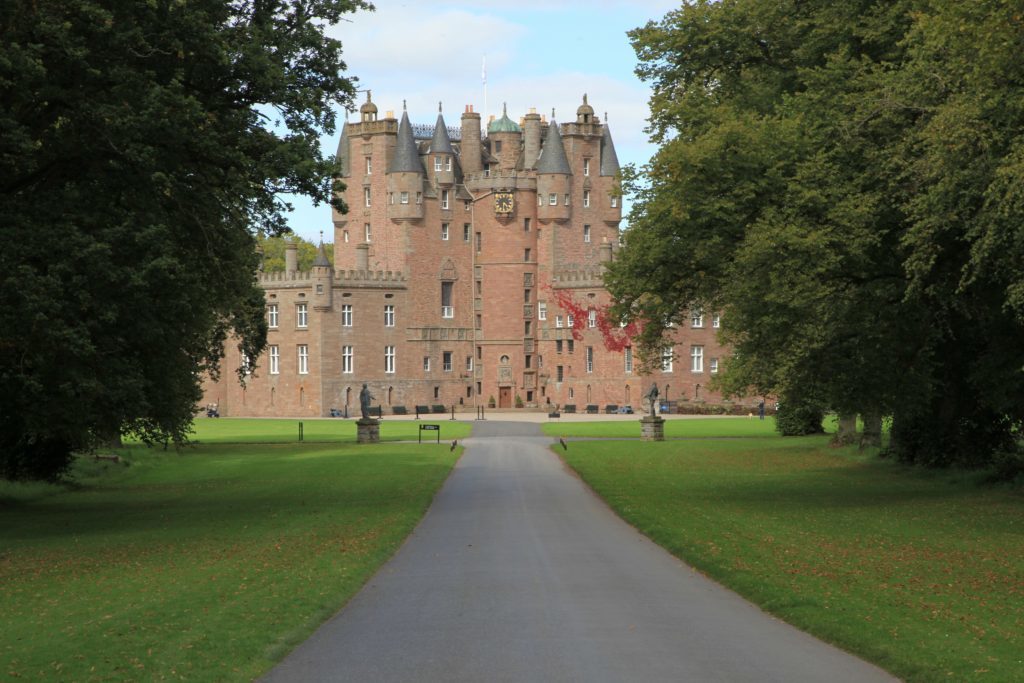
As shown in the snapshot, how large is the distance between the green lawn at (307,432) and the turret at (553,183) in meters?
28.9

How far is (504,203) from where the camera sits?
108625 mm

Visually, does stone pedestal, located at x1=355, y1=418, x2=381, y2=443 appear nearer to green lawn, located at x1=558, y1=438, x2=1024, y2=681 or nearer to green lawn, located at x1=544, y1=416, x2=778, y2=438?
green lawn, located at x1=544, y1=416, x2=778, y2=438

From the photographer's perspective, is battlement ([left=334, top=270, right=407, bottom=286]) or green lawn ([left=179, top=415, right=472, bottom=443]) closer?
green lawn ([left=179, top=415, right=472, bottom=443])

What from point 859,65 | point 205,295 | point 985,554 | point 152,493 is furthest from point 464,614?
point 152,493

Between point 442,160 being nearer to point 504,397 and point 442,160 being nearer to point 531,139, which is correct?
point 531,139

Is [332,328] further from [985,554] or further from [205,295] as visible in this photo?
[985,554]

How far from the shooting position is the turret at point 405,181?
350ft

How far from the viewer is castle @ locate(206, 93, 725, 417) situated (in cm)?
10406

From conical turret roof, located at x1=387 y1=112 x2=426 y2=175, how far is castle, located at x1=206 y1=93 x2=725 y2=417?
0.35 ft

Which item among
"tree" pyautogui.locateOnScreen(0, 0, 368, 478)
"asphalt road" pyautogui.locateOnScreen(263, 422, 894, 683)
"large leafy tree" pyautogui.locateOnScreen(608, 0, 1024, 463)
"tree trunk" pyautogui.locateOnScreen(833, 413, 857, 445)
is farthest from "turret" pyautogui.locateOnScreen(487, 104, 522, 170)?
"asphalt road" pyautogui.locateOnScreen(263, 422, 894, 683)

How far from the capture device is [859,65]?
90.6 feet

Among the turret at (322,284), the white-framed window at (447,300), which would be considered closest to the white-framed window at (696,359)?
the white-framed window at (447,300)

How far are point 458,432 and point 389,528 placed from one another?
4794 cm

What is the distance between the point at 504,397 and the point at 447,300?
8.88 m
